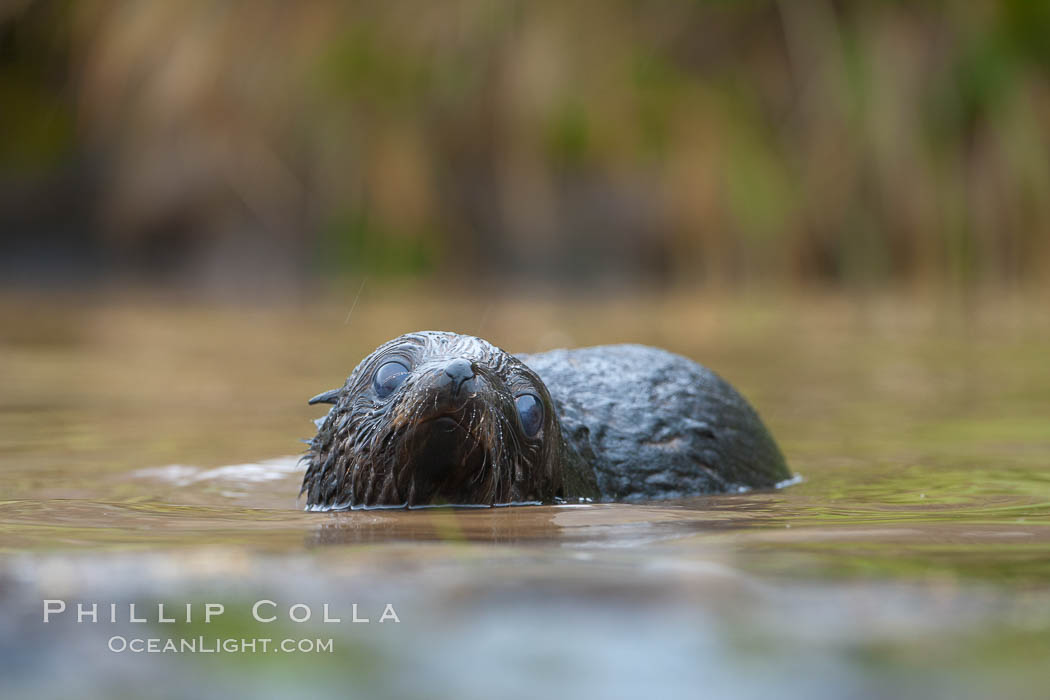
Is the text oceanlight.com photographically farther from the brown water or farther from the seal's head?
the seal's head

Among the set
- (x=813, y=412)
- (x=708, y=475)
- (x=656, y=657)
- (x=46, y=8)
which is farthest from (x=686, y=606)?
(x=46, y=8)

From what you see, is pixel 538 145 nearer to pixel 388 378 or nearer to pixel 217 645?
pixel 388 378

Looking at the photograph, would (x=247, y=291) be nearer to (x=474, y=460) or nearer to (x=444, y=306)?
(x=444, y=306)

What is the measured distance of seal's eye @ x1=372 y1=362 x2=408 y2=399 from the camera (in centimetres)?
374

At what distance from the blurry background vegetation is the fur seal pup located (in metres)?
9.22

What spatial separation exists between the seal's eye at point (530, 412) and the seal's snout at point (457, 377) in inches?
11.9

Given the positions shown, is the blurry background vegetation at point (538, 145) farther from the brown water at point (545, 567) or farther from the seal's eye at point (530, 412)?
the seal's eye at point (530, 412)

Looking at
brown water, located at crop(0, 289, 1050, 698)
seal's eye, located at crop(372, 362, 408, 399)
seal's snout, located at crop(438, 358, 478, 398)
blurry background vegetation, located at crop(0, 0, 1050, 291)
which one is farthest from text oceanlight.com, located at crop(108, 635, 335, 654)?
blurry background vegetation, located at crop(0, 0, 1050, 291)

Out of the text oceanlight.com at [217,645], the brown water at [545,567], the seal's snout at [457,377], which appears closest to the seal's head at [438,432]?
the seal's snout at [457,377]

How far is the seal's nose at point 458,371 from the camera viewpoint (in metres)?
3.43

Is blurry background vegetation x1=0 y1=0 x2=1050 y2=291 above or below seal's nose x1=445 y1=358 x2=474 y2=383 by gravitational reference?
above

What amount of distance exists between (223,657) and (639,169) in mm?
12962

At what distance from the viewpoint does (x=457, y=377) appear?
11.3ft

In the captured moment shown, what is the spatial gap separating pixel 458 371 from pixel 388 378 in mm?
376
